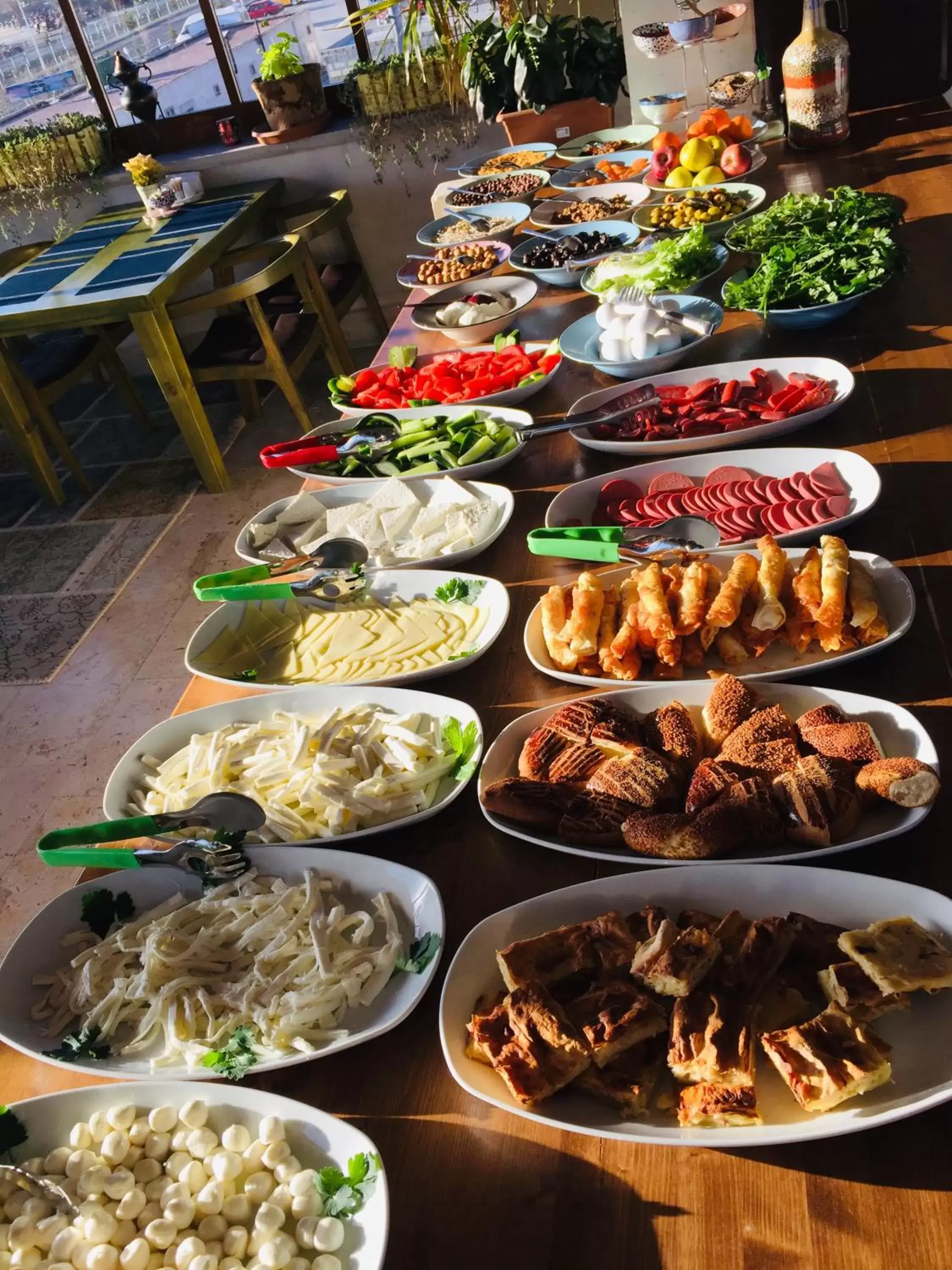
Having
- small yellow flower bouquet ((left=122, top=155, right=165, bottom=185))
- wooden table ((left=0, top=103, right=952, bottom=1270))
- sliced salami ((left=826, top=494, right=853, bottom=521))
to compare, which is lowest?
wooden table ((left=0, top=103, right=952, bottom=1270))

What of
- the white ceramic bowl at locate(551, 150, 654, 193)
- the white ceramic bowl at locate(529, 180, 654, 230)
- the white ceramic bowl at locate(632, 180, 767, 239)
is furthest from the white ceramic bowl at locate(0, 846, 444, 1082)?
the white ceramic bowl at locate(551, 150, 654, 193)

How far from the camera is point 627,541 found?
166 centimetres

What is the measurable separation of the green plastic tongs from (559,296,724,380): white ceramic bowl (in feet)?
2.20

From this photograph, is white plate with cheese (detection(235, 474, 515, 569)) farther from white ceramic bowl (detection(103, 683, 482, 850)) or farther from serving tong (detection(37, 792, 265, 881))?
serving tong (detection(37, 792, 265, 881))

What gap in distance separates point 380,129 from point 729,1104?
18.5ft

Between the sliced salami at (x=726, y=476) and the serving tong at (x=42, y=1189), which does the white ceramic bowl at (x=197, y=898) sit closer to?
the serving tong at (x=42, y=1189)

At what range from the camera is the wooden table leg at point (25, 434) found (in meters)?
4.86

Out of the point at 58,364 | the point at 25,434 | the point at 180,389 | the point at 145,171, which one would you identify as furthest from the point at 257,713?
the point at 145,171

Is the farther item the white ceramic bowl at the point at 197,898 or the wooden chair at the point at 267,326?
the wooden chair at the point at 267,326

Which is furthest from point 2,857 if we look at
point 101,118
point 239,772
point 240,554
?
point 101,118

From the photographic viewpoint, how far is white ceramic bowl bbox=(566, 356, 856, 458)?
6.35ft

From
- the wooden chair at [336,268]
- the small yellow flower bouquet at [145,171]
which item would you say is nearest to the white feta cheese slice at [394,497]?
the wooden chair at [336,268]

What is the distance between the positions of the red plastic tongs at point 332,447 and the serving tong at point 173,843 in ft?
3.31

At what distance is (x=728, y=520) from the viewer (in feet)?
5.73
